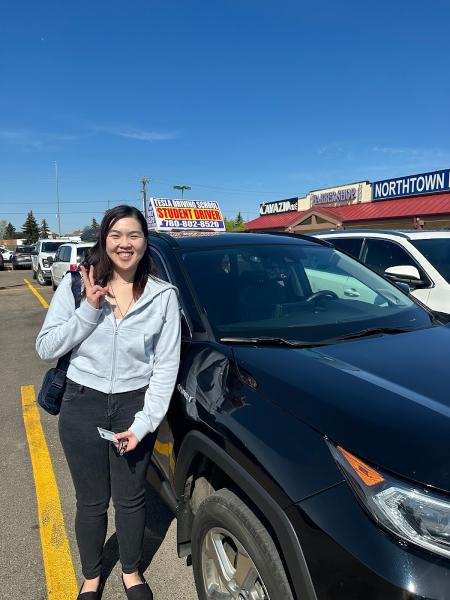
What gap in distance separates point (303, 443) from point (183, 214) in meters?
9.07

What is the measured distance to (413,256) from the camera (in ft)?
18.5

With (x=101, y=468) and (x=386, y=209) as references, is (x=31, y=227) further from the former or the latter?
(x=101, y=468)

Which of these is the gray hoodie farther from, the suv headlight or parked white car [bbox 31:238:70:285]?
parked white car [bbox 31:238:70:285]

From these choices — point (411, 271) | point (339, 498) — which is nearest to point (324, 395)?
point (339, 498)

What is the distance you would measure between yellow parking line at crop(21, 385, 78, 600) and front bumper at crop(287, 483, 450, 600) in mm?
1573

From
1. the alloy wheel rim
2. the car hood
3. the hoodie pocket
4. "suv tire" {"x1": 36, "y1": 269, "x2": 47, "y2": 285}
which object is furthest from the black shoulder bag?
"suv tire" {"x1": 36, "y1": 269, "x2": 47, "y2": 285}

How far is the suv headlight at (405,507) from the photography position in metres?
1.30

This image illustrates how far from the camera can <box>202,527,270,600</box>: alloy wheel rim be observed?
1.71m

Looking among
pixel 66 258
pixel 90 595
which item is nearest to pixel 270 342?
Answer: pixel 90 595

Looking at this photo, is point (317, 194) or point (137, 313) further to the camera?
point (317, 194)

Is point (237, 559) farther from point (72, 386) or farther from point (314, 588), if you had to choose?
point (72, 386)

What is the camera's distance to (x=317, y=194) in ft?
105

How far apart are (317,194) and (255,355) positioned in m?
31.4

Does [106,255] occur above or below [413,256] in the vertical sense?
above
